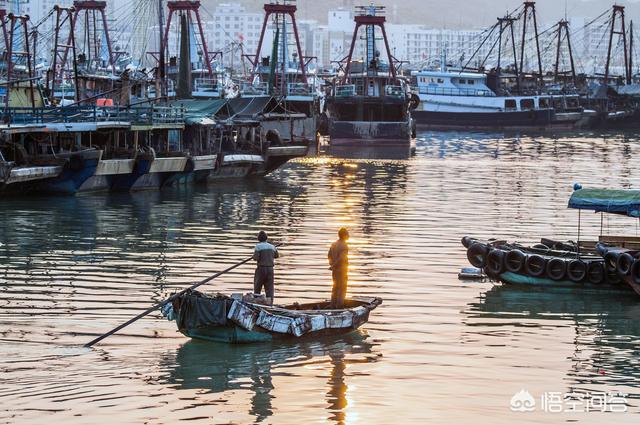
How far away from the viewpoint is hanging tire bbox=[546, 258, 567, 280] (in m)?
28.4

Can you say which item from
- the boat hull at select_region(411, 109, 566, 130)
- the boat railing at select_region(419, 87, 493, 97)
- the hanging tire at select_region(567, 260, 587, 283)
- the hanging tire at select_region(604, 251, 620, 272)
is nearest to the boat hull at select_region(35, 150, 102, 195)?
the hanging tire at select_region(567, 260, 587, 283)

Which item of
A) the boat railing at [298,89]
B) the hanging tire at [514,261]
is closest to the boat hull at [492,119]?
the boat railing at [298,89]

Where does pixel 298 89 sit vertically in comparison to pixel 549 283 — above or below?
above

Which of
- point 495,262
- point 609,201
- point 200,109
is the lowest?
point 495,262

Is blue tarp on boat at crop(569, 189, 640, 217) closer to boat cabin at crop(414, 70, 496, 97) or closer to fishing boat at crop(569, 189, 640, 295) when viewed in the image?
fishing boat at crop(569, 189, 640, 295)

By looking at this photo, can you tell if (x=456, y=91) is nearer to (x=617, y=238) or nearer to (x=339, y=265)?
(x=617, y=238)

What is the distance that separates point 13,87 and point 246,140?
31.6ft

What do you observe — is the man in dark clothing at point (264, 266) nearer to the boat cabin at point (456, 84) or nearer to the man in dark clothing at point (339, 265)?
the man in dark clothing at point (339, 265)

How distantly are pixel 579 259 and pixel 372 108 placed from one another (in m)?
59.5

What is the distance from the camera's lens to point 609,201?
2909cm

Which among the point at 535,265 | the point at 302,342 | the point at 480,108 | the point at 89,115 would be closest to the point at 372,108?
the point at 480,108

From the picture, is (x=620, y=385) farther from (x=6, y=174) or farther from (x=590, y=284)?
(x=6, y=174)

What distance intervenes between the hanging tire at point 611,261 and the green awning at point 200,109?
2721cm

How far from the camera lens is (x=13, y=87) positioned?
2210 inches
